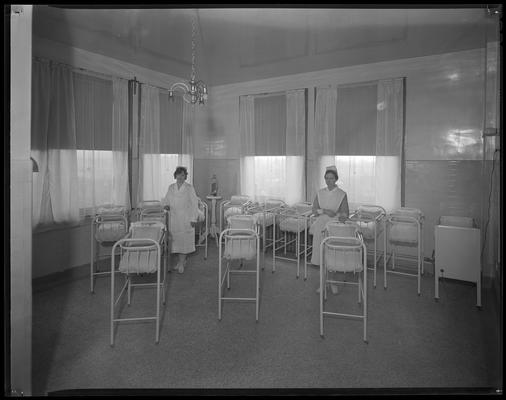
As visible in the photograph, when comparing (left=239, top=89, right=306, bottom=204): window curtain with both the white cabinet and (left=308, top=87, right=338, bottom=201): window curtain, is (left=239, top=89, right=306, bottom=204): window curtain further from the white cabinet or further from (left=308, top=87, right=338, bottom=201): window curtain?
the white cabinet

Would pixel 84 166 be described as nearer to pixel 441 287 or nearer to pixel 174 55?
pixel 174 55

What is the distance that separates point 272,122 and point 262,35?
48.0 inches

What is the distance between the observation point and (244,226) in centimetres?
264

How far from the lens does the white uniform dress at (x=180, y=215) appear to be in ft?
10.7

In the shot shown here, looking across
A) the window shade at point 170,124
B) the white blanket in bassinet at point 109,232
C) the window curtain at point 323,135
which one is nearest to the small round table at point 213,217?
the window shade at point 170,124

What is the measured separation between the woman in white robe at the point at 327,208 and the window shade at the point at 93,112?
2280 millimetres

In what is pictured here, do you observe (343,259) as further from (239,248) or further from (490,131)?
(490,131)

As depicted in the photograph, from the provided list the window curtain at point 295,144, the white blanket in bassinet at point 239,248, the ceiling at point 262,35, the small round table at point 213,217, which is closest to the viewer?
the ceiling at point 262,35

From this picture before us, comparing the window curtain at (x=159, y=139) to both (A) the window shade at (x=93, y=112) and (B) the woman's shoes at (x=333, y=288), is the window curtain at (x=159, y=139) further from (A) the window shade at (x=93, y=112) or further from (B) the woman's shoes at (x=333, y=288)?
(B) the woman's shoes at (x=333, y=288)

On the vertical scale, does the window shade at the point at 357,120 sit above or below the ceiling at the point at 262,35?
below

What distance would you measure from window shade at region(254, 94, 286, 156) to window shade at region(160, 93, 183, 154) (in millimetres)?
1058

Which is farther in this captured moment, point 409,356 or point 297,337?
point 297,337

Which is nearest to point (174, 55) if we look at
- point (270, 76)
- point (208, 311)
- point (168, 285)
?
point (270, 76)

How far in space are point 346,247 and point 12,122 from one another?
2107 mm
